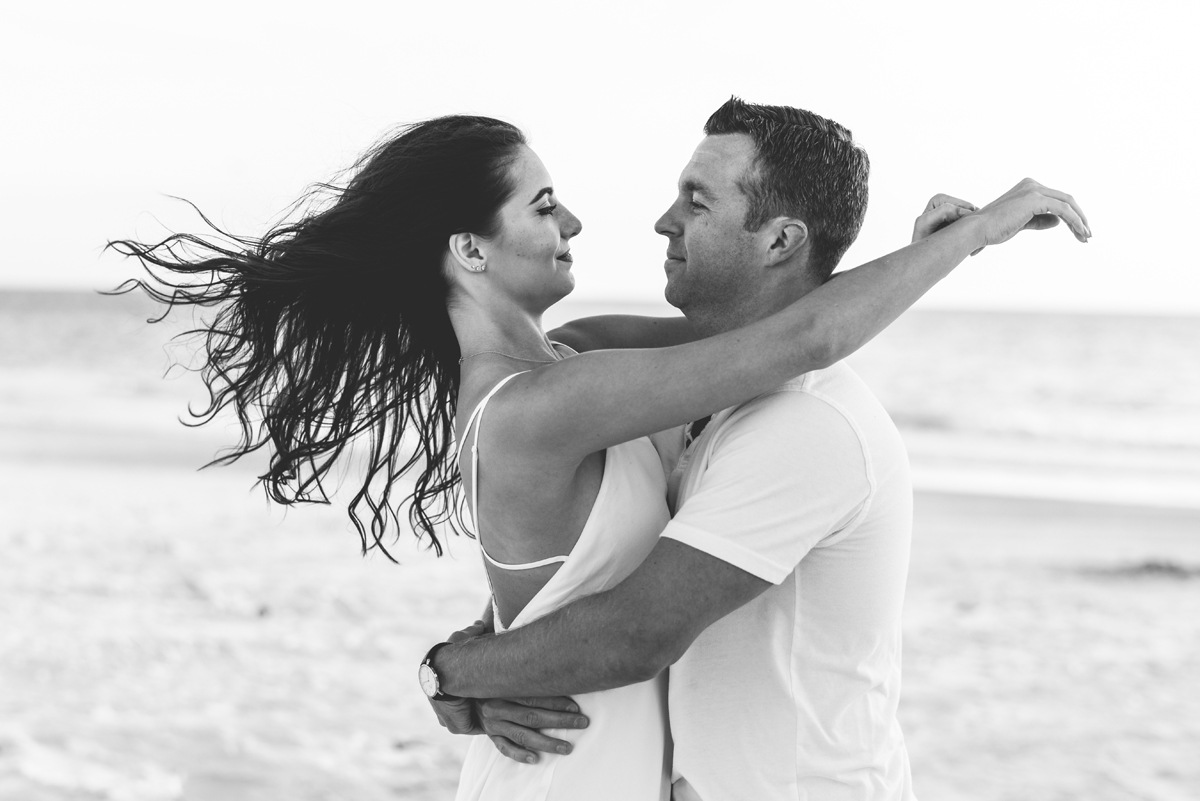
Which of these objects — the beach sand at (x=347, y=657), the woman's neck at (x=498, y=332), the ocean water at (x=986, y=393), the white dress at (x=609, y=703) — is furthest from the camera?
the ocean water at (x=986, y=393)

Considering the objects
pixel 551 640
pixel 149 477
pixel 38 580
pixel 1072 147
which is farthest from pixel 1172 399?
pixel 551 640

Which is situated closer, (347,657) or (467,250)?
(467,250)

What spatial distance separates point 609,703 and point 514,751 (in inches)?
8.1

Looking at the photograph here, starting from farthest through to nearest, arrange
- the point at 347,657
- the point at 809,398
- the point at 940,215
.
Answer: the point at 347,657 → the point at 940,215 → the point at 809,398

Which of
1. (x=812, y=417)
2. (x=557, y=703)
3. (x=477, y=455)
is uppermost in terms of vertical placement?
(x=812, y=417)

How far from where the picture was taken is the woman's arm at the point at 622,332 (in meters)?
2.90

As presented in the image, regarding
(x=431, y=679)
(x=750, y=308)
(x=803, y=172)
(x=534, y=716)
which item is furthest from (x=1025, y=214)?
(x=431, y=679)

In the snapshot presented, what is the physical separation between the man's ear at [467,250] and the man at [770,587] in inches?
18.6

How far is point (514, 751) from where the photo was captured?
2045mm

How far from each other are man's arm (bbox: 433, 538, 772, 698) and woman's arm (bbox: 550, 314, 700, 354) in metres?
1.11

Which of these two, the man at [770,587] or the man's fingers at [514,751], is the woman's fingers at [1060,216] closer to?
the man at [770,587]

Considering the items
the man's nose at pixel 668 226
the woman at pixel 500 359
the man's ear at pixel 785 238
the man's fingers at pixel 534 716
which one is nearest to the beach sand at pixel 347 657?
the woman at pixel 500 359

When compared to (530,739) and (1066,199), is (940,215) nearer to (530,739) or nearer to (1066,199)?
(1066,199)

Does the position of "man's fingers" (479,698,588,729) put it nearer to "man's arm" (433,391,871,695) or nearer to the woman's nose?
"man's arm" (433,391,871,695)
